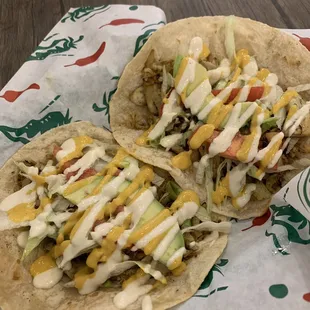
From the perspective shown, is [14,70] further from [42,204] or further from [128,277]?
[128,277]

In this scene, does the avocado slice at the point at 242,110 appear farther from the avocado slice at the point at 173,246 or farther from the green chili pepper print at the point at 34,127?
the green chili pepper print at the point at 34,127

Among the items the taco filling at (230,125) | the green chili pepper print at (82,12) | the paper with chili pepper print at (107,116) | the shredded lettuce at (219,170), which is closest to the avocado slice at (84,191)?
the taco filling at (230,125)

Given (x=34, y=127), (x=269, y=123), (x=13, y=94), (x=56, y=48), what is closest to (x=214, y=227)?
(x=269, y=123)

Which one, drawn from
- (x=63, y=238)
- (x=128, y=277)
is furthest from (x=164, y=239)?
(x=63, y=238)

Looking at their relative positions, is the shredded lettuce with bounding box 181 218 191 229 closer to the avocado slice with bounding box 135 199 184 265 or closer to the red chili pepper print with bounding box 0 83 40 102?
the avocado slice with bounding box 135 199 184 265

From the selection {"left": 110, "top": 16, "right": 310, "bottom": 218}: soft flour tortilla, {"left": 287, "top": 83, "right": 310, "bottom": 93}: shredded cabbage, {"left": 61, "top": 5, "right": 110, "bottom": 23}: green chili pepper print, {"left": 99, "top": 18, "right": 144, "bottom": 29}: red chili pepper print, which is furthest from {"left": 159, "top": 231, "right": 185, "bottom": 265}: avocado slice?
{"left": 61, "top": 5, "right": 110, "bottom": 23}: green chili pepper print
